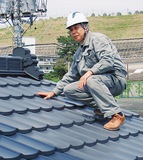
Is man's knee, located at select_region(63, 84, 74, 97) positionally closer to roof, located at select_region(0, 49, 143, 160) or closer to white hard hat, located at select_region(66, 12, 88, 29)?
roof, located at select_region(0, 49, 143, 160)

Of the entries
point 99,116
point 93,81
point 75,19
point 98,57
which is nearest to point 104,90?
point 93,81

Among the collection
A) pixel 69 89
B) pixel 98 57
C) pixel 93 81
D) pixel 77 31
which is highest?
pixel 77 31

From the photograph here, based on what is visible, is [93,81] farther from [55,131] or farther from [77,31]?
[55,131]

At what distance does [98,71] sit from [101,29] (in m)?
67.0

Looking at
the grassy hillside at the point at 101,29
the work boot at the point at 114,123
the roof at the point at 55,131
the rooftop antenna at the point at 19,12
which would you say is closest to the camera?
the roof at the point at 55,131

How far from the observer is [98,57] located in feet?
15.8

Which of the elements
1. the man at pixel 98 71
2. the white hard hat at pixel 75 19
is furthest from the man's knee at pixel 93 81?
the white hard hat at pixel 75 19

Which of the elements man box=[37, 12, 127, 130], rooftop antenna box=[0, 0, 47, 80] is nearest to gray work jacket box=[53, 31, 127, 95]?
man box=[37, 12, 127, 130]

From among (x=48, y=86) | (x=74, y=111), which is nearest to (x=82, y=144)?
(x=74, y=111)

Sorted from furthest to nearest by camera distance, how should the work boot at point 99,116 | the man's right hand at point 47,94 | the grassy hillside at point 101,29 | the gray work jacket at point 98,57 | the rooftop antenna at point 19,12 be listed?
the grassy hillside at point 101,29 < the rooftop antenna at point 19,12 < the man's right hand at point 47,94 < the work boot at point 99,116 < the gray work jacket at point 98,57

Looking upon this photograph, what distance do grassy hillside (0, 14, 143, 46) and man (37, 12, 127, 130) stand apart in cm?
5772

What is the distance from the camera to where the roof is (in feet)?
12.2

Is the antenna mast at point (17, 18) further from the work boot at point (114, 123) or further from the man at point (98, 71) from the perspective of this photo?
the work boot at point (114, 123)

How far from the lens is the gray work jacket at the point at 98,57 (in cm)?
476
